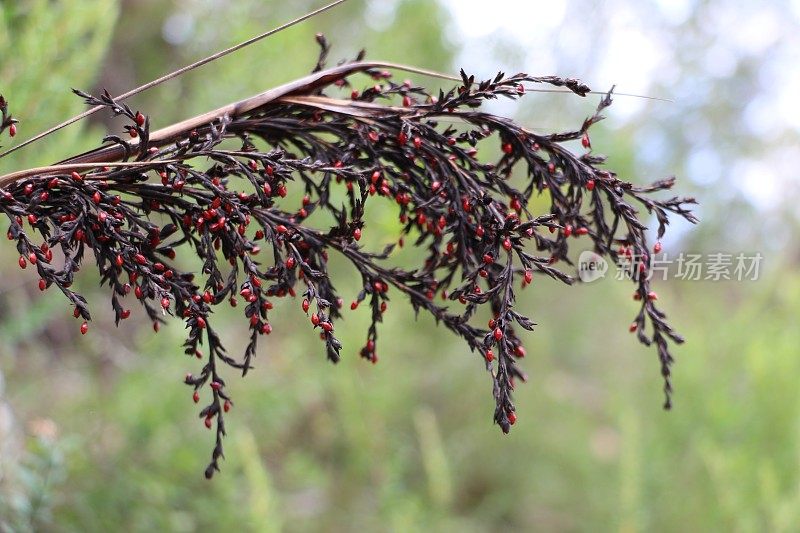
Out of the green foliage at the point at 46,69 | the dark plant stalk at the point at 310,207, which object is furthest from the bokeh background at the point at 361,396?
the dark plant stalk at the point at 310,207

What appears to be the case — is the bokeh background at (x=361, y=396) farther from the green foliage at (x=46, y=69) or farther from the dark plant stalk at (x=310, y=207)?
the dark plant stalk at (x=310, y=207)

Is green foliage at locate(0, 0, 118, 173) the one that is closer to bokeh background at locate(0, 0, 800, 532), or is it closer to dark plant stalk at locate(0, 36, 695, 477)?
bokeh background at locate(0, 0, 800, 532)

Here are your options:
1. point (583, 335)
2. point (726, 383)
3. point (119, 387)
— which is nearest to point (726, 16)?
point (583, 335)

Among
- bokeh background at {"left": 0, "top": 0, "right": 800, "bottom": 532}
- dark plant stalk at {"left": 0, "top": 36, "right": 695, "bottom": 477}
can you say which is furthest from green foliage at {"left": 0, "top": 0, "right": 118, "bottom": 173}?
dark plant stalk at {"left": 0, "top": 36, "right": 695, "bottom": 477}

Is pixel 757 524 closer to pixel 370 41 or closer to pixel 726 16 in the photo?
pixel 370 41

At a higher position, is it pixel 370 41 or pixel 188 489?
pixel 370 41

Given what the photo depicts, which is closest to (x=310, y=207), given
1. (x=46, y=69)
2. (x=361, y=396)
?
(x=46, y=69)

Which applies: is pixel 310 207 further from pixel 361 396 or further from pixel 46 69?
pixel 361 396
